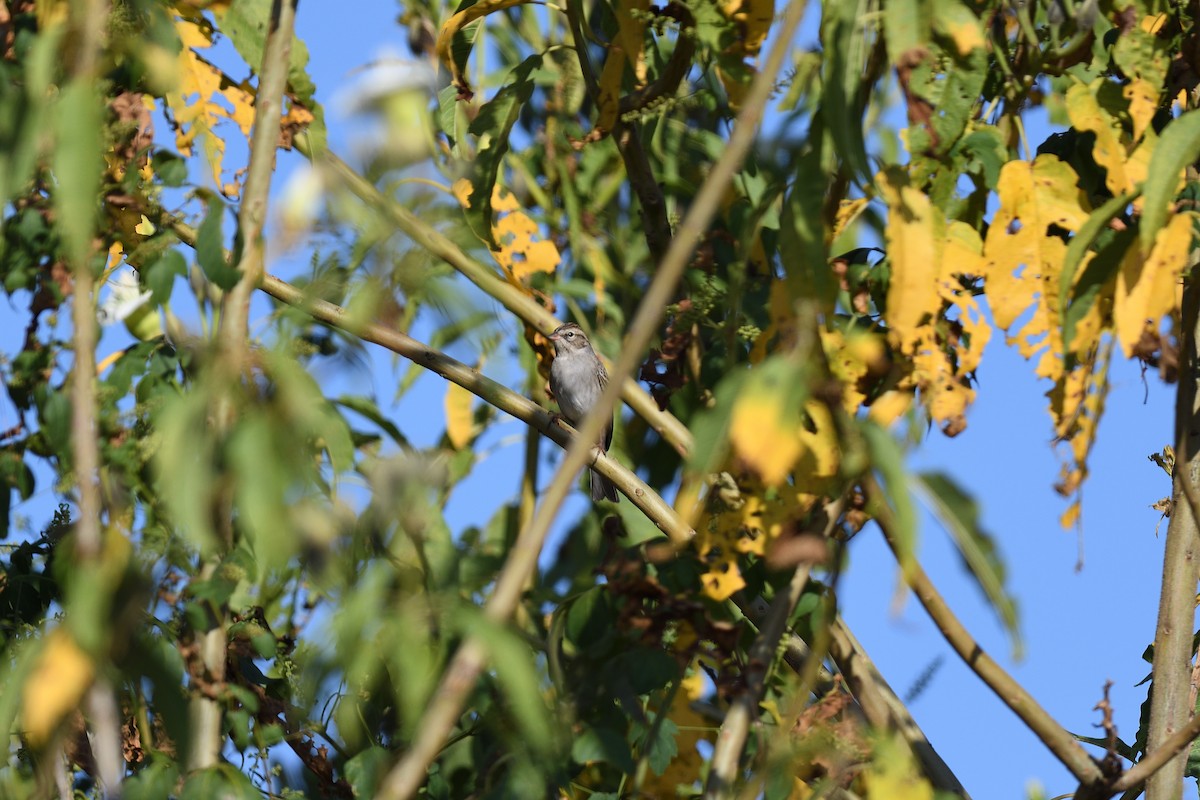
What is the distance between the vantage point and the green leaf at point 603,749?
2568 mm

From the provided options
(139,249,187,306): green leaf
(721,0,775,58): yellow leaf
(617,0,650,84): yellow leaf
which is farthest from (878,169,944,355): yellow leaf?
(139,249,187,306): green leaf

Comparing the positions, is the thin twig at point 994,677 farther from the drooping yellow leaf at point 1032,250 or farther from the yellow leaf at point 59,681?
the yellow leaf at point 59,681

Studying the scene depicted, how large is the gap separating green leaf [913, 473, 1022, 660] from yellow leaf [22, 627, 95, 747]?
1116 mm

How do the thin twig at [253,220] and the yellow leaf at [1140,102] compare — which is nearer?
the thin twig at [253,220]

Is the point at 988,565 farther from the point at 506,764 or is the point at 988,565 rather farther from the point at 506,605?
the point at 506,764

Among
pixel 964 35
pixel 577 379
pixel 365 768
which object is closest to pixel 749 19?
pixel 964 35

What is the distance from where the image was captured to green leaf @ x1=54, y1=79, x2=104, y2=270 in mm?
1623

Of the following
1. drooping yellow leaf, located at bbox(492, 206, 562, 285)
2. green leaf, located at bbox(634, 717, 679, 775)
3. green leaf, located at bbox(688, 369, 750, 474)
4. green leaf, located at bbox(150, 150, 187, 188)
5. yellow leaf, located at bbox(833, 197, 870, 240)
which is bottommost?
green leaf, located at bbox(688, 369, 750, 474)

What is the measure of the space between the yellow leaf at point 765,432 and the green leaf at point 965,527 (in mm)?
385

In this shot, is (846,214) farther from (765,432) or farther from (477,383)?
(765,432)

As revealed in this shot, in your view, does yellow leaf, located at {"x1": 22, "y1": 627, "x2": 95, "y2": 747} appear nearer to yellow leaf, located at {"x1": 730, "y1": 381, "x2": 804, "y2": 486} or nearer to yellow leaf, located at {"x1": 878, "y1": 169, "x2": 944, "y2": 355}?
yellow leaf, located at {"x1": 730, "y1": 381, "x2": 804, "y2": 486}

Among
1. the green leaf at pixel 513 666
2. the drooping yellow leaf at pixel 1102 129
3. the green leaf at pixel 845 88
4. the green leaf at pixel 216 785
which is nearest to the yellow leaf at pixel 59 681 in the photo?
the green leaf at pixel 513 666

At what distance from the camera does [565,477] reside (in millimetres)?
1780

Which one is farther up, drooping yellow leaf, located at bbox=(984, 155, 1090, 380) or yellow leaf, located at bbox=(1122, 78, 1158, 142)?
yellow leaf, located at bbox=(1122, 78, 1158, 142)
